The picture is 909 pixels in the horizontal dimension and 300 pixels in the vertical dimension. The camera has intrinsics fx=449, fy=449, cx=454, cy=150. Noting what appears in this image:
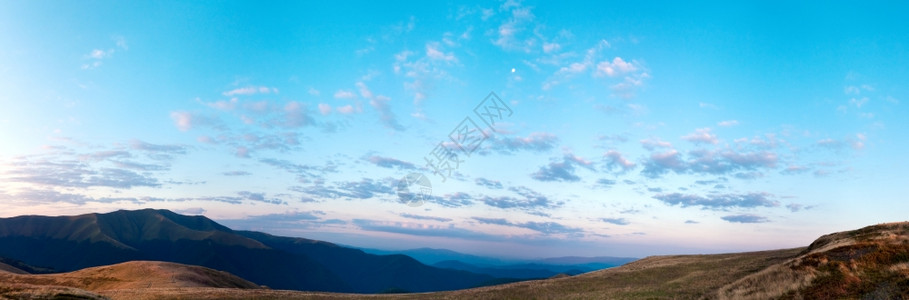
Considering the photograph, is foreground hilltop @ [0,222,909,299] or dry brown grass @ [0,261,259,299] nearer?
foreground hilltop @ [0,222,909,299]

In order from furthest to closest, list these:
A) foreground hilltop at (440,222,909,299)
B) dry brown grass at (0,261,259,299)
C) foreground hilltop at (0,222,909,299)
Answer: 1. dry brown grass at (0,261,259,299)
2. foreground hilltop at (0,222,909,299)
3. foreground hilltop at (440,222,909,299)

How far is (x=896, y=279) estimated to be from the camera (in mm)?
20750

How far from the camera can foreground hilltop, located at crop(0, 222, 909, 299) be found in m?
22.2

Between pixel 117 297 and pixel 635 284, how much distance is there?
5387 cm

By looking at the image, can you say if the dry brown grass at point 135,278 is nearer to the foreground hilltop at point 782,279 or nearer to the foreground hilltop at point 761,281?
the foreground hilltop at point 761,281

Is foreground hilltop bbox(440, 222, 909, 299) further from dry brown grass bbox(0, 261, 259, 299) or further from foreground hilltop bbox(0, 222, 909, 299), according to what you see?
dry brown grass bbox(0, 261, 259, 299)

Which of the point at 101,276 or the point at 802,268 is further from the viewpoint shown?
the point at 101,276

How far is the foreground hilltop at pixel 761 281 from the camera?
22.2 metres

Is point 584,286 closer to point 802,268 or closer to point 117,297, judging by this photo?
point 802,268

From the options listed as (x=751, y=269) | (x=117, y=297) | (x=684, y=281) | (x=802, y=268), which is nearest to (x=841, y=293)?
(x=802, y=268)

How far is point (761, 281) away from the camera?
2973cm

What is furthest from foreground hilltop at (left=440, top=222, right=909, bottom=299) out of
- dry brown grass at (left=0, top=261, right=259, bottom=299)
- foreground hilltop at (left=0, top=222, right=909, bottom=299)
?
dry brown grass at (left=0, top=261, right=259, bottom=299)

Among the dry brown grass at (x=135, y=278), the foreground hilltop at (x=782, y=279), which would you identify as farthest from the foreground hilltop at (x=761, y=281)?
the dry brown grass at (x=135, y=278)

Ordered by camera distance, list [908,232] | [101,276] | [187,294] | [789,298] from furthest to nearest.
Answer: [101,276], [187,294], [908,232], [789,298]
